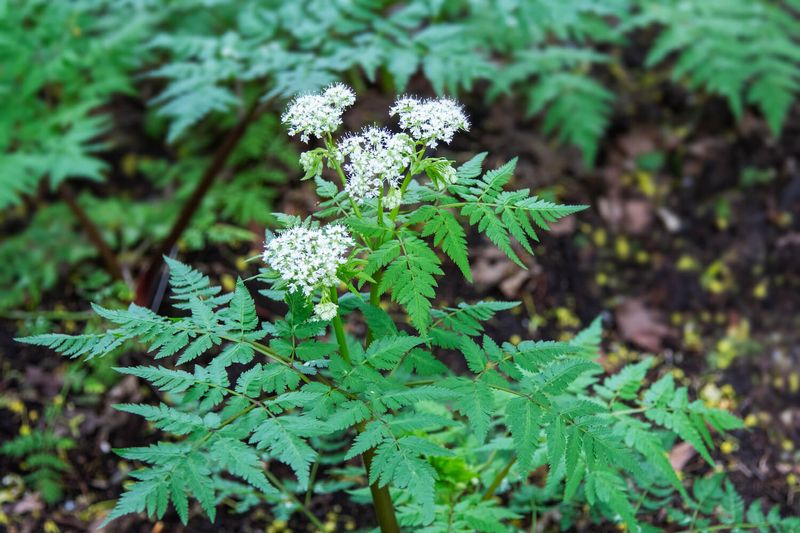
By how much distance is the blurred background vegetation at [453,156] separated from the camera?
3.19 m

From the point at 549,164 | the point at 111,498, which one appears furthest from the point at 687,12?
the point at 111,498

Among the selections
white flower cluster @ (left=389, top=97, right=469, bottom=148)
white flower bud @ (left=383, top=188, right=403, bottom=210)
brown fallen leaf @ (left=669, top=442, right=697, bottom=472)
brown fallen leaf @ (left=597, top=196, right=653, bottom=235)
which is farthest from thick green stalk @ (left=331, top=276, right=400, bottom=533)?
brown fallen leaf @ (left=597, top=196, right=653, bottom=235)

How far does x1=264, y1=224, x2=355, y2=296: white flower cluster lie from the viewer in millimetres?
1672

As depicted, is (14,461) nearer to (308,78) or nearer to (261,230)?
(261,230)

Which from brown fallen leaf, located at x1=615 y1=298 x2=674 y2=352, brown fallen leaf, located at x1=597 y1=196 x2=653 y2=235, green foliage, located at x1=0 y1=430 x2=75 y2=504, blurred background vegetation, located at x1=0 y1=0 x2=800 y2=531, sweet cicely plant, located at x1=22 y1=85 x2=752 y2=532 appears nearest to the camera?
sweet cicely plant, located at x1=22 y1=85 x2=752 y2=532

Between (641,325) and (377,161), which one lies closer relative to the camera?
(377,161)

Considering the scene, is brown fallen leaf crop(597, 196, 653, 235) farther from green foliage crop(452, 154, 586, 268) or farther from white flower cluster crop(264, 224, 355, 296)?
white flower cluster crop(264, 224, 355, 296)

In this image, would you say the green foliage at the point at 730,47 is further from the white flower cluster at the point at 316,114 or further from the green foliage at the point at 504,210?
the white flower cluster at the point at 316,114

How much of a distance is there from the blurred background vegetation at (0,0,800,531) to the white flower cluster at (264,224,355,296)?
1.34 meters

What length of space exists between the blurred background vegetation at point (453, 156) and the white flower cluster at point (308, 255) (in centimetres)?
134

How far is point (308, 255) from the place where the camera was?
1.69 metres

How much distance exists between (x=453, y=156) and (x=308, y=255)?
8.28ft

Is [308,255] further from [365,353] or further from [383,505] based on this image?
[383,505]

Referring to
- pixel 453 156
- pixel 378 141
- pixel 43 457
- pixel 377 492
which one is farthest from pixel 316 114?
pixel 453 156
